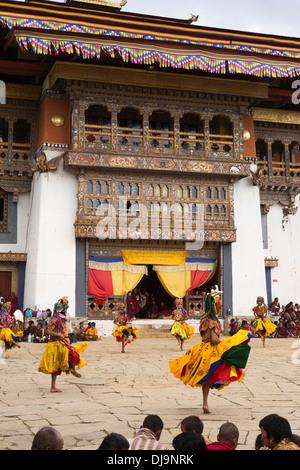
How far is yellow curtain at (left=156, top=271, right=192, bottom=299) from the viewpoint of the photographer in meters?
18.3

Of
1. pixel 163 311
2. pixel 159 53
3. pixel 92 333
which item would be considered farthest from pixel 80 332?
pixel 159 53

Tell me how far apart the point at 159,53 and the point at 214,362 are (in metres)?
12.3

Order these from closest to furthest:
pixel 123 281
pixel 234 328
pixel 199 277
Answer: pixel 234 328
pixel 123 281
pixel 199 277

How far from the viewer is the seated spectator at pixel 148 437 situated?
3398 mm

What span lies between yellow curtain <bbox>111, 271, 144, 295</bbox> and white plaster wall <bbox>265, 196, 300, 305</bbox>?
5500 mm

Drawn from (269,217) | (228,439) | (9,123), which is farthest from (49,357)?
(269,217)

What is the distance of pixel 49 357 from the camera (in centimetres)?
796

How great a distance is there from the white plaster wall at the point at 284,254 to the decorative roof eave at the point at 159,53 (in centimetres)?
533

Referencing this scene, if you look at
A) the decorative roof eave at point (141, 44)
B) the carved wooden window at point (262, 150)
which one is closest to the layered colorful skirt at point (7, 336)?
the decorative roof eave at point (141, 44)

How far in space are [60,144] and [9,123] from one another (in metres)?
2.23

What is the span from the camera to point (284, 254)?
69.4 feet

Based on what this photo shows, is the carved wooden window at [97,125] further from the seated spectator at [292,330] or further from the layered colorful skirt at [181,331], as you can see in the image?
the seated spectator at [292,330]

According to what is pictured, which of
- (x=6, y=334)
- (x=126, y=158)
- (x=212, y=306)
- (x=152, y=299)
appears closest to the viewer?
(x=212, y=306)

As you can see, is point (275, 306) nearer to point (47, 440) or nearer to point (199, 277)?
point (199, 277)
